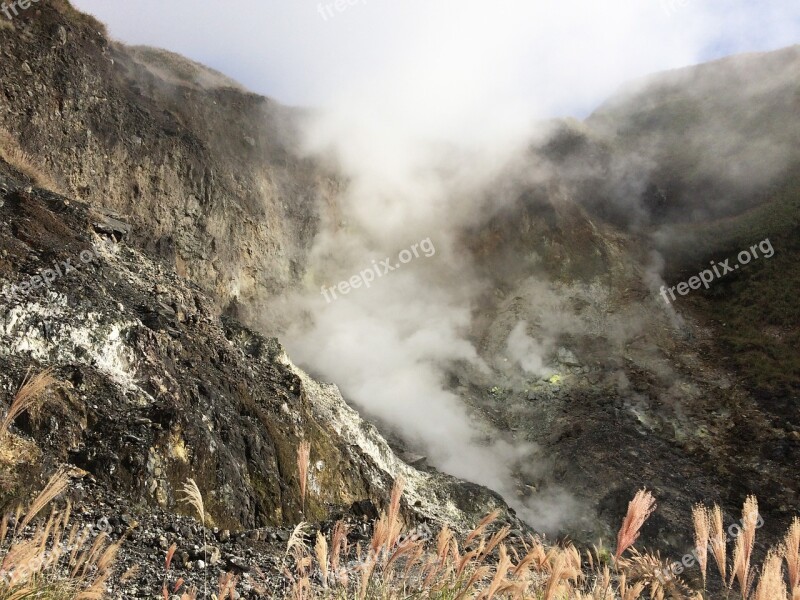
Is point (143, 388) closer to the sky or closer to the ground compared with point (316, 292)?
closer to the ground

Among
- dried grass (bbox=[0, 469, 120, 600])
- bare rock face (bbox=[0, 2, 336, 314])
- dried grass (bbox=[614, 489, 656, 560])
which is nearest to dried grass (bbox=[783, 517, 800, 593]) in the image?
dried grass (bbox=[614, 489, 656, 560])

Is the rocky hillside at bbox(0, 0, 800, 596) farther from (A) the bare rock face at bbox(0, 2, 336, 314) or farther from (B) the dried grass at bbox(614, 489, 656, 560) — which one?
(B) the dried grass at bbox(614, 489, 656, 560)

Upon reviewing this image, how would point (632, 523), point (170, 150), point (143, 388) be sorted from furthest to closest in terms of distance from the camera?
1. point (170, 150)
2. point (143, 388)
3. point (632, 523)

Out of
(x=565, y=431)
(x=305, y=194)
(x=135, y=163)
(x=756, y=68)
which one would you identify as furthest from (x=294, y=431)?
(x=756, y=68)

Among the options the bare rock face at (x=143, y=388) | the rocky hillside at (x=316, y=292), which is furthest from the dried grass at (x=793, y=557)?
the rocky hillside at (x=316, y=292)

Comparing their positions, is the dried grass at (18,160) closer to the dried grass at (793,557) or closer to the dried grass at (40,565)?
the dried grass at (40,565)

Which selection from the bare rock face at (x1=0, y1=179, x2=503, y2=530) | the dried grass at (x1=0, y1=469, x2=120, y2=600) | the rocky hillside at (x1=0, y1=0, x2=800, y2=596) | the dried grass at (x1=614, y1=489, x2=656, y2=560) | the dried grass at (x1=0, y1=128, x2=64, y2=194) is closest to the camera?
the dried grass at (x1=0, y1=469, x2=120, y2=600)

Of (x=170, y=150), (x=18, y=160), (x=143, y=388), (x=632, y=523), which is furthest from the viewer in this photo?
(x=170, y=150)

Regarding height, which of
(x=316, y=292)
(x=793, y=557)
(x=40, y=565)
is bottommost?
(x=40, y=565)

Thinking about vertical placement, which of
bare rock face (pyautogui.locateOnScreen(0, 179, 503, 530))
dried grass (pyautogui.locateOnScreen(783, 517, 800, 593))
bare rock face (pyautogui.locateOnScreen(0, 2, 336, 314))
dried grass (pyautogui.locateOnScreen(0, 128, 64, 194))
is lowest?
dried grass (pyautogui.locateOnScreen(783, 517, 800, 593))

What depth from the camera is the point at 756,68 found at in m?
39.6

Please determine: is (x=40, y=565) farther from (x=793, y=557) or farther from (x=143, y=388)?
(x=143, y=388)

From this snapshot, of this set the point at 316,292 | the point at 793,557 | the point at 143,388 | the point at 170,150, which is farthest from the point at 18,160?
the point at 793,557

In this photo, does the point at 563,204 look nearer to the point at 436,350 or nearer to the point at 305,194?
the point at 436,350
